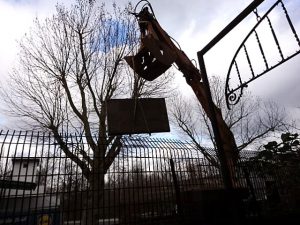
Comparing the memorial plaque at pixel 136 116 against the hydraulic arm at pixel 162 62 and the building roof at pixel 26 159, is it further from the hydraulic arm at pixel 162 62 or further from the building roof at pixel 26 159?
the building roof at pixel 26 159

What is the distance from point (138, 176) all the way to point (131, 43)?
28.7 ft

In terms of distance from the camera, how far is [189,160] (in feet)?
20.9

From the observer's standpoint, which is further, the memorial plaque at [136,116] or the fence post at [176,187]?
the memorial plaque at [136,116]

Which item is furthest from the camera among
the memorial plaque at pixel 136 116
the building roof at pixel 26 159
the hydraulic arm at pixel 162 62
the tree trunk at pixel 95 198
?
the memorial plaque at pixel 136 116

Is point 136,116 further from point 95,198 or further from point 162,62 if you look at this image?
point 95,198

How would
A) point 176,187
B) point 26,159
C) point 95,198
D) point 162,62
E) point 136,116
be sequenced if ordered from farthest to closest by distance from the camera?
point 136,116
point 176,187
point 162,62
point 95,198
point 26,159

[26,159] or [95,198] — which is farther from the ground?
[26,159]

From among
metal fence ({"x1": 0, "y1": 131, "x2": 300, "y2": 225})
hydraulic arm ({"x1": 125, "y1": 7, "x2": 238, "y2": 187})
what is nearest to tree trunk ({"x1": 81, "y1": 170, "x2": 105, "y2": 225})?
metal fence ({"x1": 0, "y1": 131, "x2": 300, "y2": 225})

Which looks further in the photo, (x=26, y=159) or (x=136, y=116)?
(x=136, y=116)

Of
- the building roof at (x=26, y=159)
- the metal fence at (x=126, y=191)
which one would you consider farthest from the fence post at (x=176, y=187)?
the building roof at (x=26, y=159)

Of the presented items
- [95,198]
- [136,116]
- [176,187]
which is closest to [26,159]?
[95,198]

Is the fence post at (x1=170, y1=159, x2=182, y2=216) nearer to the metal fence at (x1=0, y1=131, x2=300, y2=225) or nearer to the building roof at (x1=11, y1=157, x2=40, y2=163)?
the metal fence at (x1=0, y1=131, x2=300, y2=225)

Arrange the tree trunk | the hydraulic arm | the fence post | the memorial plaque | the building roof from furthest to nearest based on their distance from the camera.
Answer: the memorial plaque → the fence post → the hydraulic arm → the tree trunk → the building roof

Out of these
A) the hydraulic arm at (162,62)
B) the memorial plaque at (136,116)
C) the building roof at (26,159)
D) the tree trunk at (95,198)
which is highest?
the hydraulic arm at (162,62)
